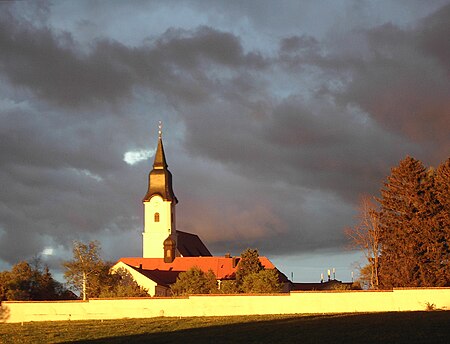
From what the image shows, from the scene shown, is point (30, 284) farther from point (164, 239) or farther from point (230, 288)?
point (164, 239)

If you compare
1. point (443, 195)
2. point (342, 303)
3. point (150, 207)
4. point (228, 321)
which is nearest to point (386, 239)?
point (443, 195)

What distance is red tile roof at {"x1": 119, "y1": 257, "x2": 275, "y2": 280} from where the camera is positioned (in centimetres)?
9381

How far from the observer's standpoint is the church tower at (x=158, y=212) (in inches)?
4331

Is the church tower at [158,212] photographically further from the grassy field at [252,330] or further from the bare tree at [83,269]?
the grassy field at [252,330]

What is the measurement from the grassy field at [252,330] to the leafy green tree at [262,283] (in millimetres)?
20640

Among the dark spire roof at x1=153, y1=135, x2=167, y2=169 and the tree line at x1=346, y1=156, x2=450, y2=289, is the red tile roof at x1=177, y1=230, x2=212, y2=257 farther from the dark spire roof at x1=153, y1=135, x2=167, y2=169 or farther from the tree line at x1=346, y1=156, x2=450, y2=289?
the tree line at x1=346, y1=156, x2=450, y2=289

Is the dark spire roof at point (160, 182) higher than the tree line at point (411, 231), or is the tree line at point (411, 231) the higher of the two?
the dark spire roof at point (160, 182)

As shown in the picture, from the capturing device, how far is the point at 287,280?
93.8 metres

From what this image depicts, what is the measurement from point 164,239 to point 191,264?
13.9 metres

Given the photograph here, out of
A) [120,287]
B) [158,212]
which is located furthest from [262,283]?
[158,212]

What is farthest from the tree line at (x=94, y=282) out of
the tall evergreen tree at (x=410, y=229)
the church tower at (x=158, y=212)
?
the church tower at (x=158, y=212)

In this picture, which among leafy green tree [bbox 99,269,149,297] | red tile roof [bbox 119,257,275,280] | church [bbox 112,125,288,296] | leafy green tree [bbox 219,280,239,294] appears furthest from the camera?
church [bbox 112,125,288,296]

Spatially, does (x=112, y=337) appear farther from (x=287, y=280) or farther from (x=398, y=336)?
(x=287, y=280)

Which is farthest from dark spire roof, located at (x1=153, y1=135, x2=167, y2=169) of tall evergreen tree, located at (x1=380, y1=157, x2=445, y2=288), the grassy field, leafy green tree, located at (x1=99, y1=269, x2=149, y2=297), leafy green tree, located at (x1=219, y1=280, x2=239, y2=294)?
the grassy field
